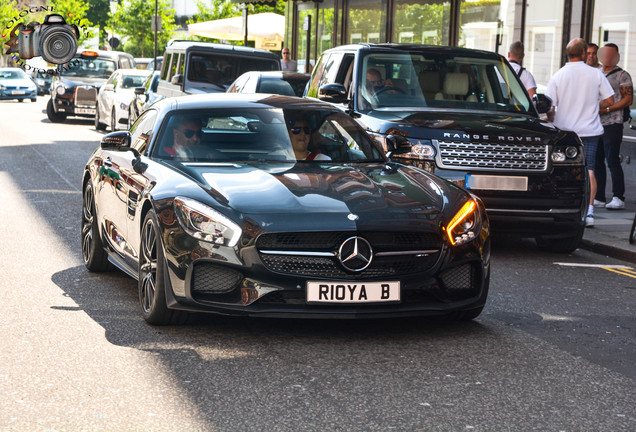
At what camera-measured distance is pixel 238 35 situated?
121ft

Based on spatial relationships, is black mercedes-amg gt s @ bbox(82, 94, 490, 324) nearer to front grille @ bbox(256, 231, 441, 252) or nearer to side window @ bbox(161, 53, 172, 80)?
front grille @ bbox(256, 231, 441, 252)

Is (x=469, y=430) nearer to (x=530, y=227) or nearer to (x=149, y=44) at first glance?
(x=530, y=227)

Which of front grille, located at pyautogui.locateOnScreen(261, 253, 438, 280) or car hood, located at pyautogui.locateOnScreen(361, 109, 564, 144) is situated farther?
car hood, located at pyautogui.locateOnScreen(361, 109, 564, 144)

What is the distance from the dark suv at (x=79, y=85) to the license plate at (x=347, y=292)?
26.2 meters

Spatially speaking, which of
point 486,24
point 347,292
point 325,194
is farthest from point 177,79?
point 347,292

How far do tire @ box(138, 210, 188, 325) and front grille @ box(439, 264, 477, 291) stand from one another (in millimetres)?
1484

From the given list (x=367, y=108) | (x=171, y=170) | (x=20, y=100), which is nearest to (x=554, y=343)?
(x=171, y=170)

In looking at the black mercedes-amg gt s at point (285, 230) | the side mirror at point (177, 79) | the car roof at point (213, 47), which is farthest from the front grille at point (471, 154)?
the car roof at point (213, 47)

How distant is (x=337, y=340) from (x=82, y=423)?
78.1 inches

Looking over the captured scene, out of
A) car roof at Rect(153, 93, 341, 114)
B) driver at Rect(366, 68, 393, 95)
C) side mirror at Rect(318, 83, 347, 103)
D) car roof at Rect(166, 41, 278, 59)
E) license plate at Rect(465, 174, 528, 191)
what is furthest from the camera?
car roof at Rect(166, 41, 278, 59)

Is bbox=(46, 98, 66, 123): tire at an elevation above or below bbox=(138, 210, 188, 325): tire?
below

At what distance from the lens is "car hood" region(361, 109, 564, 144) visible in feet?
33.2

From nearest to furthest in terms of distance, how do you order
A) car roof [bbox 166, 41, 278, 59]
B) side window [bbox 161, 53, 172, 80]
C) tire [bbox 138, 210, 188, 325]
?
1. tire [bbox 138, 210, 188, 325]
2. car roof [bbox 166, 41, 278, 59]
3. side window [bbox 161, 53, 172, 80]

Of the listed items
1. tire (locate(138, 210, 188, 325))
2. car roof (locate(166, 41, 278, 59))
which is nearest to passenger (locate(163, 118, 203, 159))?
tire (locate(138, 210, 188, 325))
